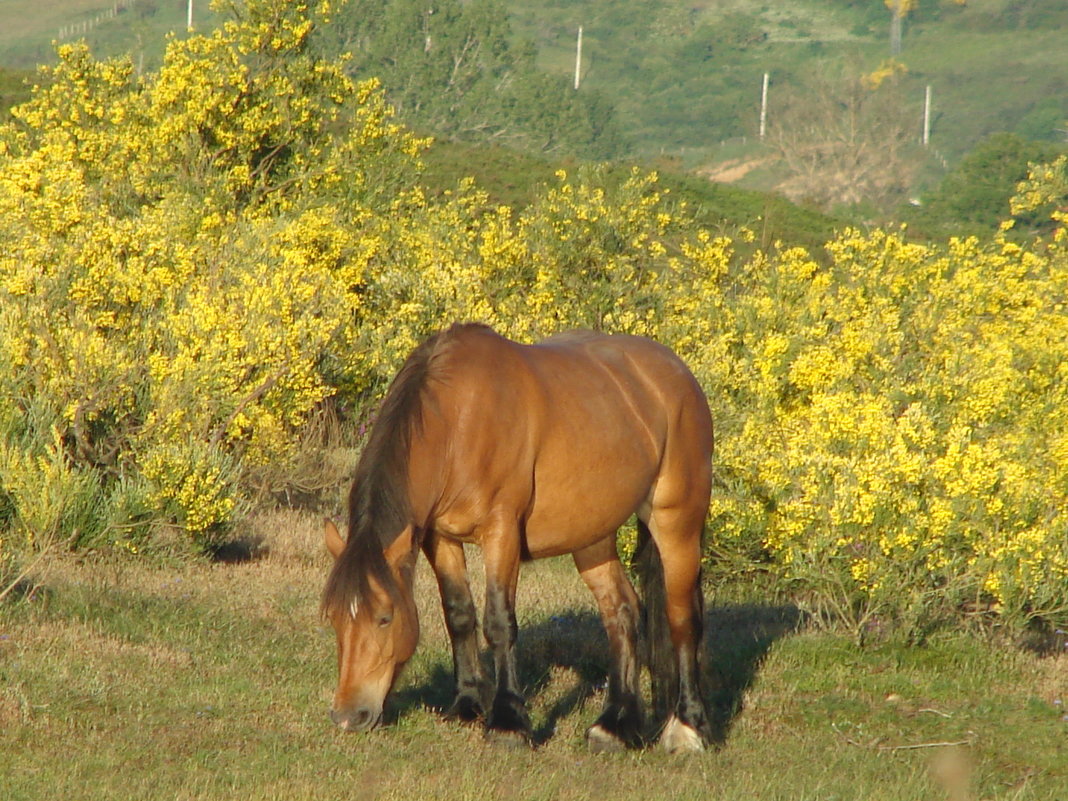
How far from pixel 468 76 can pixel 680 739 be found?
6737cm

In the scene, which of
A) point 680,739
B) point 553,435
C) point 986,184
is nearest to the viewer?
point 553,435

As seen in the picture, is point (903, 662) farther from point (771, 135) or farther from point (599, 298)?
point (771, 135)

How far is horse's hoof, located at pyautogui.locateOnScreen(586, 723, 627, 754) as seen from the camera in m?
5.84

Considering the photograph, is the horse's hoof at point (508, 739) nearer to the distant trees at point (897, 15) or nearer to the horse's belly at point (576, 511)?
the horse's belly at point (576, 511)

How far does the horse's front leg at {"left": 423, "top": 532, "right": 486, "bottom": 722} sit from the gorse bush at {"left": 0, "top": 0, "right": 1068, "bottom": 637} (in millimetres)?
2575

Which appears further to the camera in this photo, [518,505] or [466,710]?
[466,710]

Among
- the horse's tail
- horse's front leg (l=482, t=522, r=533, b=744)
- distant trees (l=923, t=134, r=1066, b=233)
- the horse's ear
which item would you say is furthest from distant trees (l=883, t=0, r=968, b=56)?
the horse's ear

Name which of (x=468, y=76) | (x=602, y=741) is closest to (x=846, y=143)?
(x=468, y=76)

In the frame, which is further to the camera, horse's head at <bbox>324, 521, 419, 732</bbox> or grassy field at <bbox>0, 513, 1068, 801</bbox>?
grassy field at <bbox>0, 513, 1068, 801</bbox>

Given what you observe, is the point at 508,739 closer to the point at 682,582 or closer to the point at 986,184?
the point at 682,582

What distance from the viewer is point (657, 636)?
253 inches

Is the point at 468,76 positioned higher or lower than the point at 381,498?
lower

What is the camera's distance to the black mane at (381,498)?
475 centimetres

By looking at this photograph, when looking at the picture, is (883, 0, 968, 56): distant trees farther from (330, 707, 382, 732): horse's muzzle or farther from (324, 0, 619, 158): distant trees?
(330, 707, 382, 732): horse's muzzle
